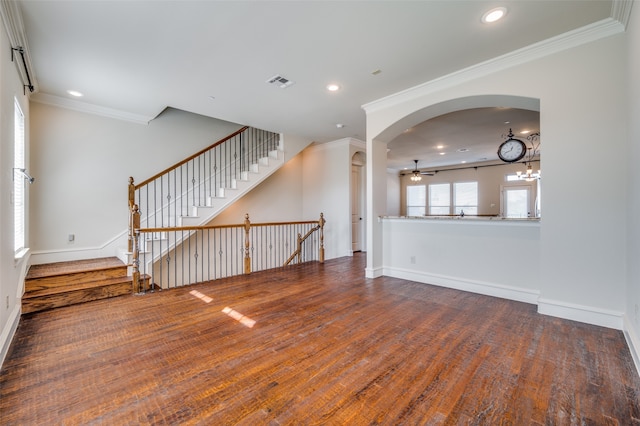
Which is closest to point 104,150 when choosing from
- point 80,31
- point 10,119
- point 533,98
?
point 10,119

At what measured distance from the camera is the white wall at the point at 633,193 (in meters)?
2.13

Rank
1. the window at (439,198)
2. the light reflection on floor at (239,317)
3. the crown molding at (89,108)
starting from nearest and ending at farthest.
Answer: the light reflection on floor at (239,317) → the crown molding at (89,108) → the window at (439,198)

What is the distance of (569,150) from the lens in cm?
290

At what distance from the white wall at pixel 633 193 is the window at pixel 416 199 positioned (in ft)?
31.6

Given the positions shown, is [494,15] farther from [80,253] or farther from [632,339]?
[80,253]

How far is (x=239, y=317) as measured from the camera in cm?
305

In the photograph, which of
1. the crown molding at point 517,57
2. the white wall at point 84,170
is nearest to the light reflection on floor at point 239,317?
the white wall at point 84,170

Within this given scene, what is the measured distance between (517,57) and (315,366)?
3.87m

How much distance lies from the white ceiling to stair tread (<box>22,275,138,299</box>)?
2.75 metres

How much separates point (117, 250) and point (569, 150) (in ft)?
22.2

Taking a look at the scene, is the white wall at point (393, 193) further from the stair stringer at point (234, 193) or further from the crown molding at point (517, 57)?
the crown molding at point (517, 57)

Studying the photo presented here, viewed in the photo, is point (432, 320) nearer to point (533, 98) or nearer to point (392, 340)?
point (392, 340)

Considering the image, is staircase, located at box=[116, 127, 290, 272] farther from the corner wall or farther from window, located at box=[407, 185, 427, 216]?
window, located at box=[407, 185, 427, 216]

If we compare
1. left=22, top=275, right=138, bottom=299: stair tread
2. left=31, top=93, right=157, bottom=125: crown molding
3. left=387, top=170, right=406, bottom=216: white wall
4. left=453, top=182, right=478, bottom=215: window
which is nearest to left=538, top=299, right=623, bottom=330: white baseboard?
left=22, top=275, right=138, bottom=299: stair tread
